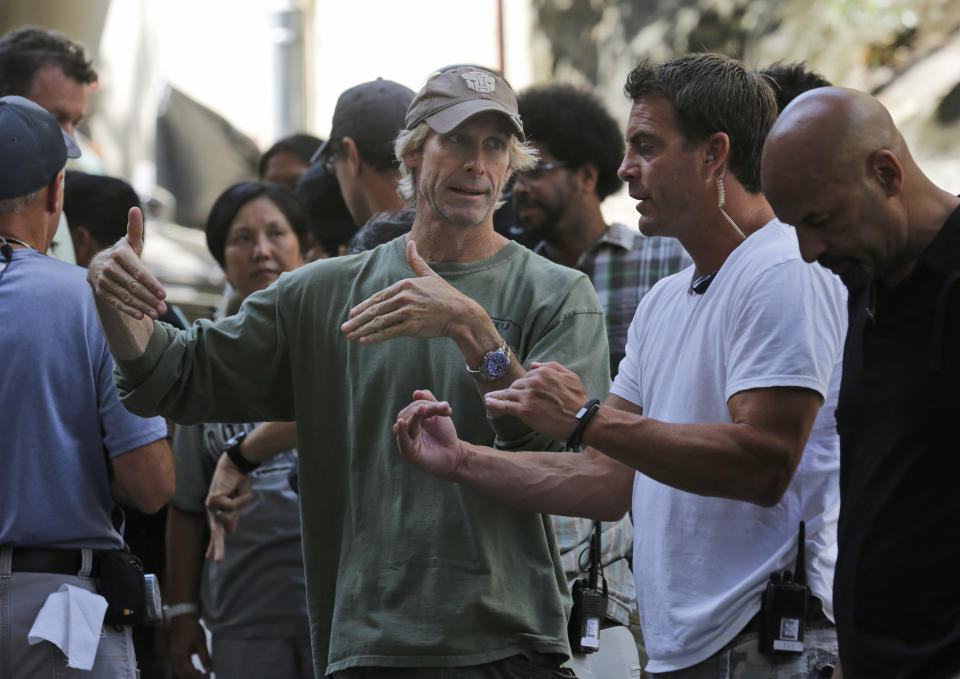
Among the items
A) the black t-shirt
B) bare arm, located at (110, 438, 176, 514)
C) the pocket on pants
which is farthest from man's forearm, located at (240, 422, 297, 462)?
the black t-shirt

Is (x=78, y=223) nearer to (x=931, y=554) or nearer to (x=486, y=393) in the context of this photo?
(x=486, y=393)

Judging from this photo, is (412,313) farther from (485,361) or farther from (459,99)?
(459,99)

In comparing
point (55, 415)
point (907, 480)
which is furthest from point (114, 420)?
point (907, 480)

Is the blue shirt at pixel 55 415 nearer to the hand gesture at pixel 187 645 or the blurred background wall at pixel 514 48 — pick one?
the hand gesture at pixel 187 645

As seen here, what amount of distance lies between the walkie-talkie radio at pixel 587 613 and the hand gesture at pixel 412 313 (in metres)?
1.16

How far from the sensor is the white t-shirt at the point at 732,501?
3.23m

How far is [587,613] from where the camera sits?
13.5 ft

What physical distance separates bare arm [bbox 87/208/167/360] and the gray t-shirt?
1808 mm

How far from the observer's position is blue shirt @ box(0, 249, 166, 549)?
12.4ft

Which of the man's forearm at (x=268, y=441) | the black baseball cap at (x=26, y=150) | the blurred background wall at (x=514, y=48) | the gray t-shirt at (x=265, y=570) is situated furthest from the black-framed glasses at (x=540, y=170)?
the blurred background wall at (x=514, y=48)

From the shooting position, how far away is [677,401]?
11.2 feet

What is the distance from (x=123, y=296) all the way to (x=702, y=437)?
1.35 meters

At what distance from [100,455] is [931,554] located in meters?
2.23

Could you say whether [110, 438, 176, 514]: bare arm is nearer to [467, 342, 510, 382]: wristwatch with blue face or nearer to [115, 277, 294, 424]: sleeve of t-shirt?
[115, 277, 294, 424]: sleeve of t-shirt
